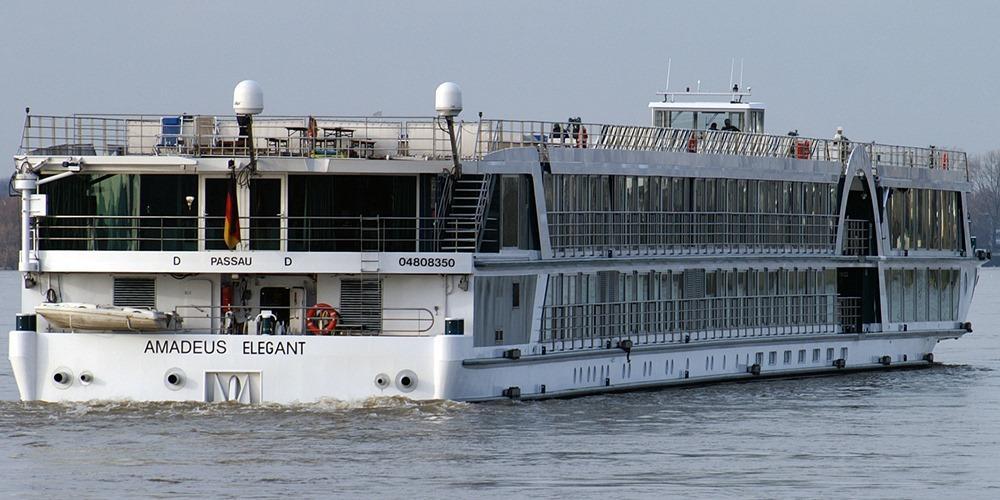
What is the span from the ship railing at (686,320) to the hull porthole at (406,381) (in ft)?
15.9

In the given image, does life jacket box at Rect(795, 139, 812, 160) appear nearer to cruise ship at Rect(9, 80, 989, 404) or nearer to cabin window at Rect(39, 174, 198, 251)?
cruise ship at Rect(9, 80, 989, 404)

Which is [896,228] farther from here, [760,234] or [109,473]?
[109,473]

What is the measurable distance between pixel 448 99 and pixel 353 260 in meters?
2.99

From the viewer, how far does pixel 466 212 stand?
119ft

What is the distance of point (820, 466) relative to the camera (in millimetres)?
30703

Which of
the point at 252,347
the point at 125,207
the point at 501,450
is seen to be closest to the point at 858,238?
the point at 252,347

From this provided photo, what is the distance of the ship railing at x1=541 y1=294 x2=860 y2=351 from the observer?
3959 cm

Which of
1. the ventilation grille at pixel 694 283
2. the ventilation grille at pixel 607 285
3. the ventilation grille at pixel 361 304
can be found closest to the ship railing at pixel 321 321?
the ventilation grille at pixel 361 304

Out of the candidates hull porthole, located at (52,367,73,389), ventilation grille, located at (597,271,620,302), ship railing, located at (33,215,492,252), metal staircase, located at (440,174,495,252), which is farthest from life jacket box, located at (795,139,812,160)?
hull porthole, located at (52,367,73,389)

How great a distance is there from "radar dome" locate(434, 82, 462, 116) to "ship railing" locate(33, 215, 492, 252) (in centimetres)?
173

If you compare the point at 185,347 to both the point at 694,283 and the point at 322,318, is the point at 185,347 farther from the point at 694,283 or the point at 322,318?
the point at 694,283

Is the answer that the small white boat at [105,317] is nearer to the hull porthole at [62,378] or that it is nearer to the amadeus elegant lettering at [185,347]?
the amadeus elegant lettering at [185,347]

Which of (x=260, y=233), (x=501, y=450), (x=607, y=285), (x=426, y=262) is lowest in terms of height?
(x=501, y=450)

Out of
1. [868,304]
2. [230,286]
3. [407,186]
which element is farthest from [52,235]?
[868,304]
